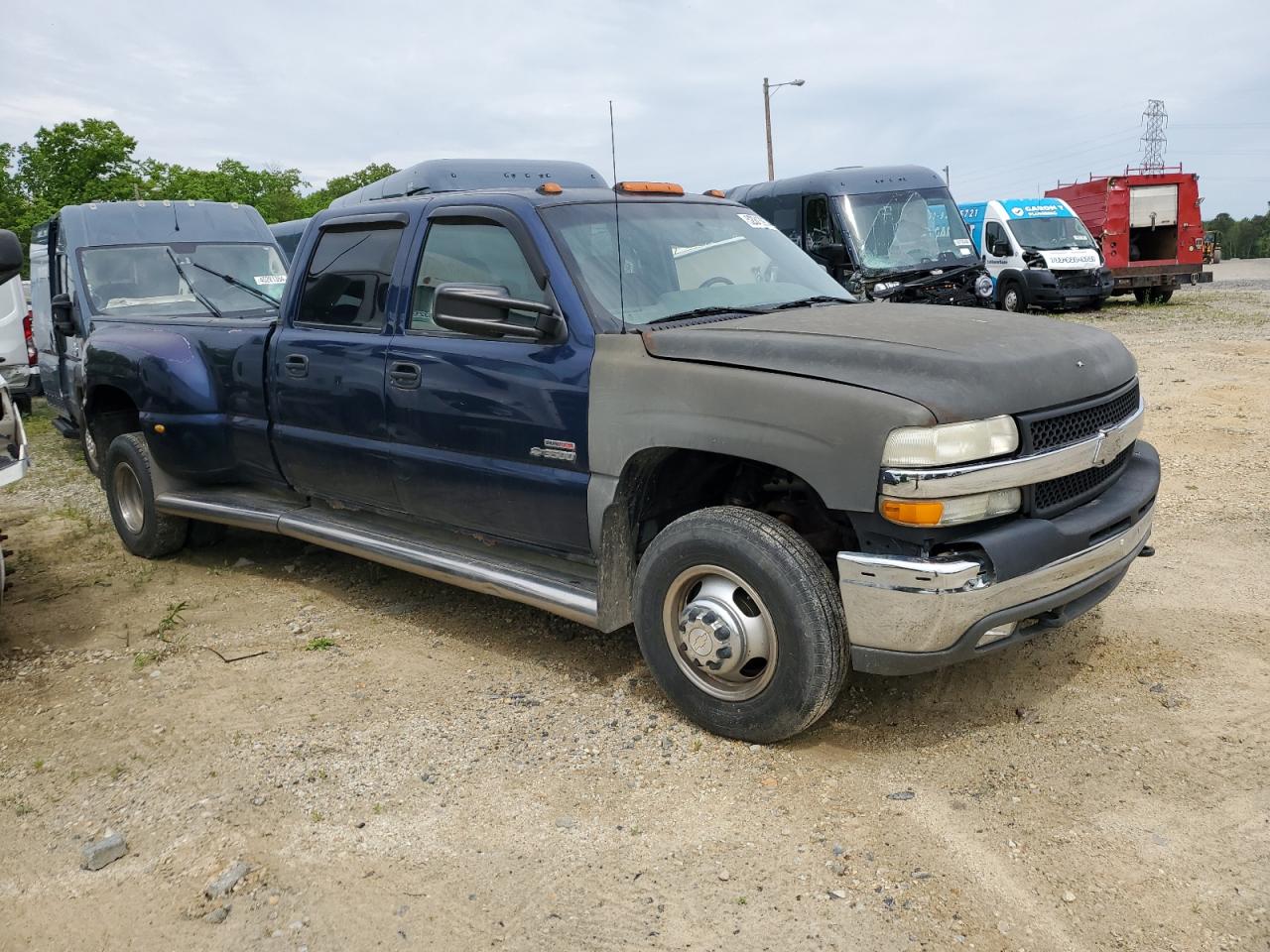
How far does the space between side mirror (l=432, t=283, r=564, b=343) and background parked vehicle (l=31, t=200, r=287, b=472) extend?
5625 mm

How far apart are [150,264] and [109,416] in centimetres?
328

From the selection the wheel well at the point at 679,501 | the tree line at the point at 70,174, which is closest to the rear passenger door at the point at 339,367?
the wheel well at the point at 679,501

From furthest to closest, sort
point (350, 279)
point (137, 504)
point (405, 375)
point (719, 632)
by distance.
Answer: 1. point (137, 504)
2. point (350, 279)
3. point (405, 375)
4. point (719, 632)

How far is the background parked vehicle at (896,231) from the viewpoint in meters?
15.5

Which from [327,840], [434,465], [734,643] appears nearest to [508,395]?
[434,465]

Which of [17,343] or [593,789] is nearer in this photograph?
[593,789]

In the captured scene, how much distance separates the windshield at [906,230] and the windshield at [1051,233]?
451 centimetres

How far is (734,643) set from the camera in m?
3.53

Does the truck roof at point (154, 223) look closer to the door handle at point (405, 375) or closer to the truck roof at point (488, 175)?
the truck roof at point (488, 175)

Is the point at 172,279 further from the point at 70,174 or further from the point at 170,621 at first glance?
the point at 70,174

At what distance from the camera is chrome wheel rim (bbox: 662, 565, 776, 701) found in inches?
138

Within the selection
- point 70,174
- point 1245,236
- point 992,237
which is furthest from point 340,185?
point 1245,236

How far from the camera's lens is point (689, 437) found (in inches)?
141

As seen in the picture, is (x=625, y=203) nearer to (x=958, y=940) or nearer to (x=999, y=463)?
(x=999, y=463)
